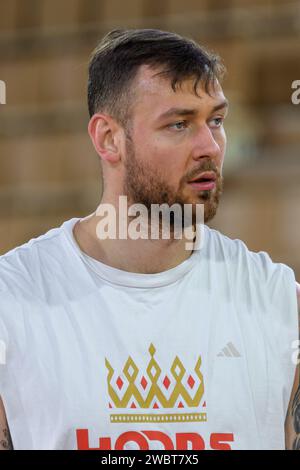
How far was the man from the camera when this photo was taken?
2.92m

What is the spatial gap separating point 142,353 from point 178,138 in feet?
2.49

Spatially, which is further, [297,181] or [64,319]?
[297,181]

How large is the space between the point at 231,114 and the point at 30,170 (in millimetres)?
2914

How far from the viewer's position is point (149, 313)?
10.1 ft

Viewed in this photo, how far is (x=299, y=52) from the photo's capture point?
37.5 ft

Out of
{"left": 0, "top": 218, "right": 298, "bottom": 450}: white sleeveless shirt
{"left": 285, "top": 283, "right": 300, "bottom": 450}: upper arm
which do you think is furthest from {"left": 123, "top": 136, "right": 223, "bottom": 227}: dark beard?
{"left": 285, "top": 283, "right": 300, "bottom": 450}: upper arm

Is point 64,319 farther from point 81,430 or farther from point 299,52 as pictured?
point 299,52

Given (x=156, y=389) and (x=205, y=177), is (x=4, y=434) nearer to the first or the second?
(x=156, y=389)

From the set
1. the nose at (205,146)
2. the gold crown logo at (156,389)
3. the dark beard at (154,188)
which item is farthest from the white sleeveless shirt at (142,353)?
the nose at (205,146)

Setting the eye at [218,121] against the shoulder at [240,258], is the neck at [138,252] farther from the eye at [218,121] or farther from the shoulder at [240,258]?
the eye at [218,121]

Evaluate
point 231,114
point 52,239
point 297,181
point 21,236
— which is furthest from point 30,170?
point 52,239

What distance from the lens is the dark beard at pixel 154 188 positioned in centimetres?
296

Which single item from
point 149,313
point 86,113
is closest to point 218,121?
point 149,313
